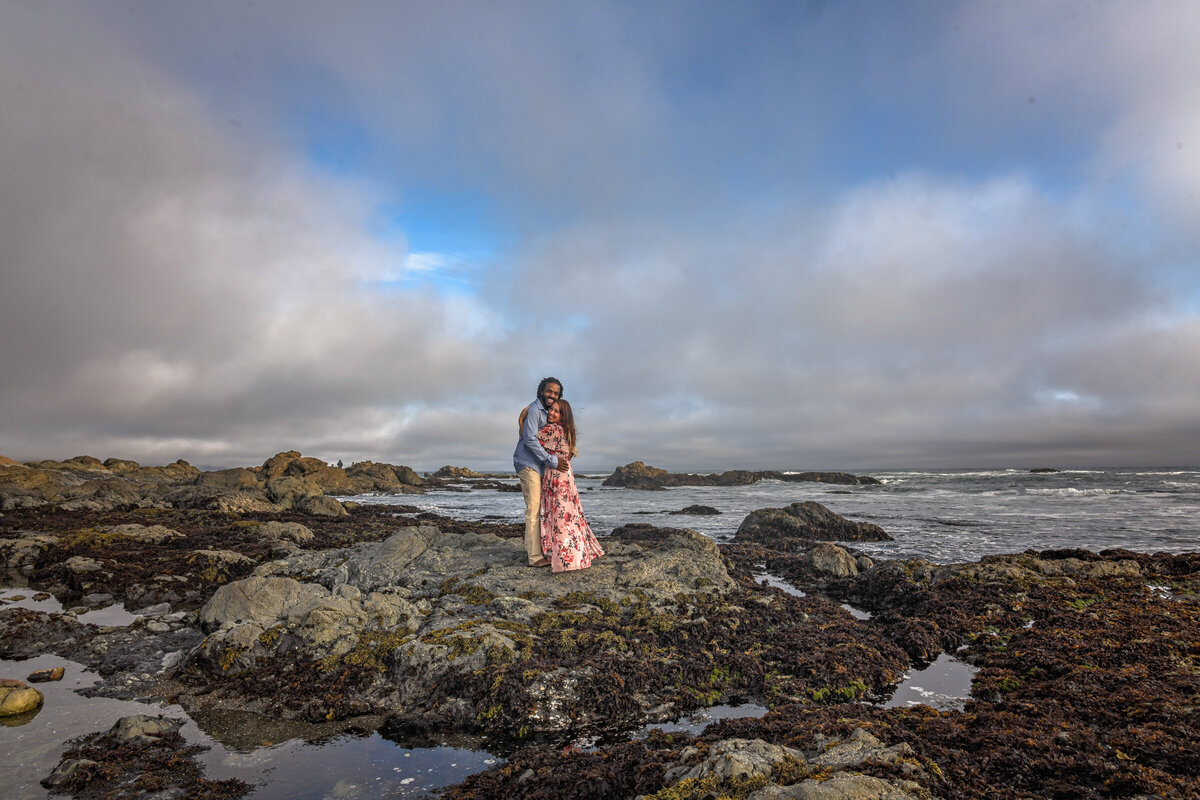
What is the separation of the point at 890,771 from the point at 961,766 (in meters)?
0.65

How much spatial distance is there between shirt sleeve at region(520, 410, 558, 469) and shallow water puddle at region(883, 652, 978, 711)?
16.5ft

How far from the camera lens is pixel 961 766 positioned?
10.8 feet

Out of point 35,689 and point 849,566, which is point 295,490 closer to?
point 35,689

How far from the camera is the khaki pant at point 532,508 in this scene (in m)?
8.16

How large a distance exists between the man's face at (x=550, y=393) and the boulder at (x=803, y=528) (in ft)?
42.1

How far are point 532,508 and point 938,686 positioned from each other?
564cm

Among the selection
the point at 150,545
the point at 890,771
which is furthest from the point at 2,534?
the point at 890,771

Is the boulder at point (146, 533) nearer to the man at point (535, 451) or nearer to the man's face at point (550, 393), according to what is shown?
the man at point (535, 451)

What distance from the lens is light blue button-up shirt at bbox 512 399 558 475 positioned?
8.00 meters

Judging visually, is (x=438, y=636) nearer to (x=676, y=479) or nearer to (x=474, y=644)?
(x=474, y=644)

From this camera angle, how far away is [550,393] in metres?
8.19


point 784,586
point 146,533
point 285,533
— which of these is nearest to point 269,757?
point 784,586

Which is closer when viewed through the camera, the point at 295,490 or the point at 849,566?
the point at 849,566

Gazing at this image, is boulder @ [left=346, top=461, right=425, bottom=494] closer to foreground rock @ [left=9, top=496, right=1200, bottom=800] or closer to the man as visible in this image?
foreground rock @ [left=9, top=496, right=1200, bottom=800]
